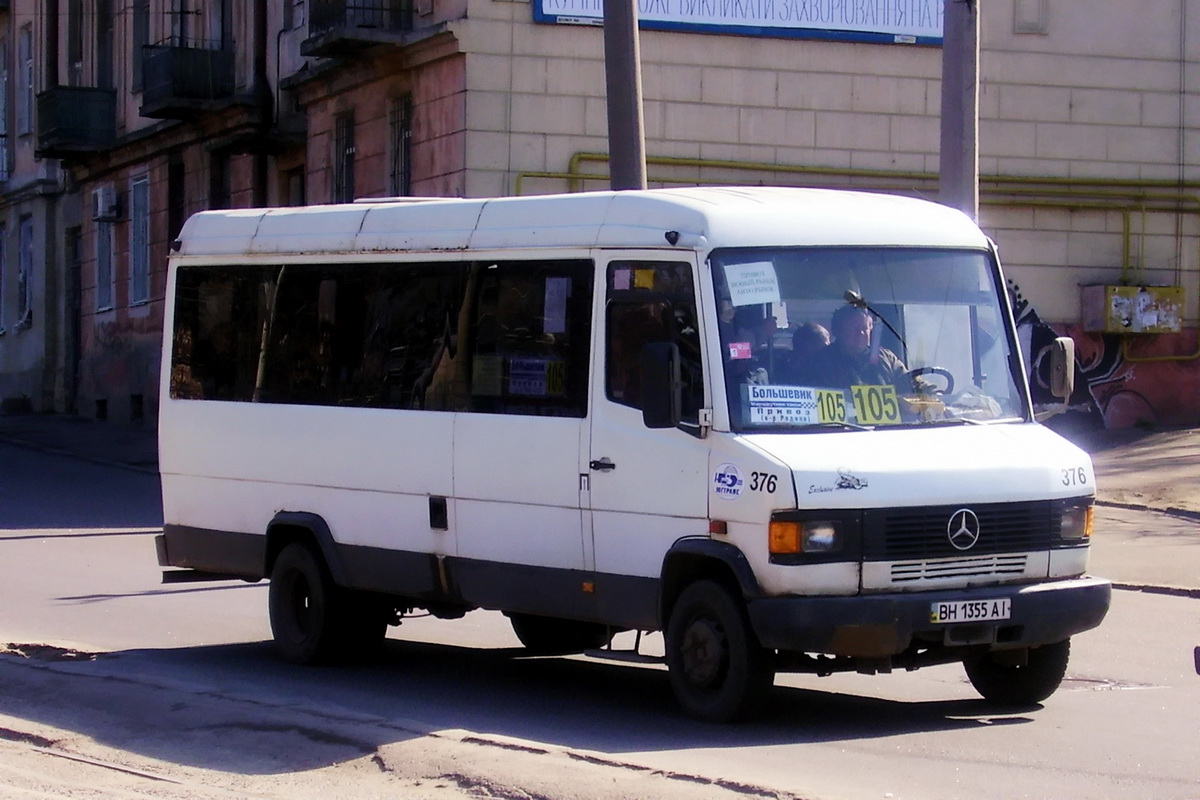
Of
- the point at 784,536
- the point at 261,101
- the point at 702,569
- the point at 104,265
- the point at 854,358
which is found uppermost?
the point at 261,101

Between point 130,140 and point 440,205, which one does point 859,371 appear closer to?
point 440,205

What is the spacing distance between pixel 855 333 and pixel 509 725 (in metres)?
2.40

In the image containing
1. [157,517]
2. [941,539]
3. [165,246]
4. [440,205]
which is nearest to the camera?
[941,539]

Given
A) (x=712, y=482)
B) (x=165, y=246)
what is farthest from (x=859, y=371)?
(x=165, y=246)

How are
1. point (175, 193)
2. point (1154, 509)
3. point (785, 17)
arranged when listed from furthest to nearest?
point (175, 193), point (785, 17), point (1154, 509)

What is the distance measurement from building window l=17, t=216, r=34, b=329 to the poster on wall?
19.7m

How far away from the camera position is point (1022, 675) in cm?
895

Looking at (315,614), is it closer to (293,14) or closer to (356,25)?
(356,25)

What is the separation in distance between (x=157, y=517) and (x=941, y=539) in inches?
560

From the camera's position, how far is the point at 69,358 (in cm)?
3759

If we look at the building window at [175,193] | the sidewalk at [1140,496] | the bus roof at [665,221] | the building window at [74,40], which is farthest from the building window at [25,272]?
the bus roof at [665,221]

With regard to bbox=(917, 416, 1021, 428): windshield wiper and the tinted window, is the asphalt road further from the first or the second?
the tinted window

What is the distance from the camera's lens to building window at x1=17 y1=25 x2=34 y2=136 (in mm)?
40188

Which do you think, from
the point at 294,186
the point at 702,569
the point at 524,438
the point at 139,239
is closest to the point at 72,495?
the point at 294,186
